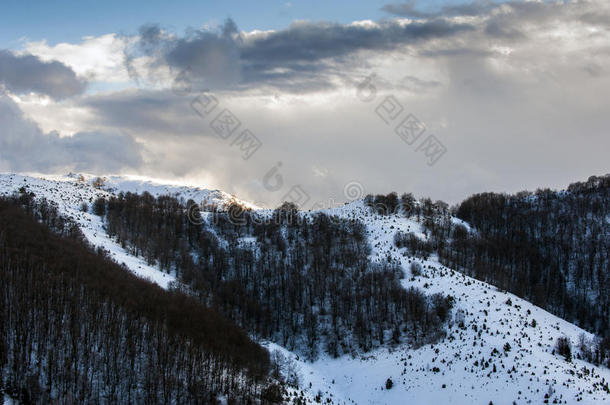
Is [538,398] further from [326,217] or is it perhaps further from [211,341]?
[326,217]

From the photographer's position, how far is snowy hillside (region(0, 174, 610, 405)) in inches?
2250

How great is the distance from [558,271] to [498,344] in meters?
86.1

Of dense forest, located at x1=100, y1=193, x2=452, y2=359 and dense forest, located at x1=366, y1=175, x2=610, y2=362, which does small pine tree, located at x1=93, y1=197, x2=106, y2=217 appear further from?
dense forest, located at x1=366, y1=175, x2=610, y2=362

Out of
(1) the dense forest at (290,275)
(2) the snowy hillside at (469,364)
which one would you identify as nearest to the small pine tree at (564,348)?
(2) the snowy hillside at (469,364)

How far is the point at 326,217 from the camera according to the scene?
154375mm

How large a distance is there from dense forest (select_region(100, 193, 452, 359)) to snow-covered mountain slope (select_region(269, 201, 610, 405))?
4932mm

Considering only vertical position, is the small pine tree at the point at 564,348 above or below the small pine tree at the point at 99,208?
below

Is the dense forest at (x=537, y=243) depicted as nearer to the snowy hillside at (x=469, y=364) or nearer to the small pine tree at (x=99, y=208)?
the snowy hillside at (x=469, y=364)

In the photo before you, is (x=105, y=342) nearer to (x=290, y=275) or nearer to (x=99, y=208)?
(x=290, y=275)

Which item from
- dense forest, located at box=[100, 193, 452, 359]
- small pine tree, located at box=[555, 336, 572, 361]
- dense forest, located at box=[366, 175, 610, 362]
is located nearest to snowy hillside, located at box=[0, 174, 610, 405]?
small pine tree, located at box=[555, 336, 572, 361]

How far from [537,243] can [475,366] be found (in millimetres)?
101452

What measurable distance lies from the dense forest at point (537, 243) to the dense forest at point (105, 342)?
211 ft

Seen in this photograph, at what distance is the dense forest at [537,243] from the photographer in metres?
123

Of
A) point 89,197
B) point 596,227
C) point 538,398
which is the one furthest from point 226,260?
point 596,227
